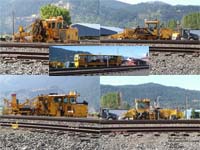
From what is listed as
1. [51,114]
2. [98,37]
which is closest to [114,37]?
[98,37]

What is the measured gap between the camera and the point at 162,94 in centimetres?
707

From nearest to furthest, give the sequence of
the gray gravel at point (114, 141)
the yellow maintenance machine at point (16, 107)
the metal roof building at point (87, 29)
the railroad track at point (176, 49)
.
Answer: the metal roof building at point (87, 29), the railroad track at point (176, 49), the gray gravel at point (114, 141), the yellow maintenance machine at point (16, 107)

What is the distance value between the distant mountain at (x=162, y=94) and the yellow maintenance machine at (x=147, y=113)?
0.07 meters

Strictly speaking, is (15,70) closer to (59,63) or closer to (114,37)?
(59,63)

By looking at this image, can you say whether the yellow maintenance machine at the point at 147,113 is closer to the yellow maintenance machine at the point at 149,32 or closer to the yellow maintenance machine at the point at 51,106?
the yellow maintenance machine at the point at 51,106

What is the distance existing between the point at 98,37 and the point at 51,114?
3.75 ft

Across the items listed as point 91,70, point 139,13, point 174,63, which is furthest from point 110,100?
point 139,13

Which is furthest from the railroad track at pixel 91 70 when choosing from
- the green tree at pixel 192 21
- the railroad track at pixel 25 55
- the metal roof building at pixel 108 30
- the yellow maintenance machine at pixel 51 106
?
the green tree at pixel 192 21

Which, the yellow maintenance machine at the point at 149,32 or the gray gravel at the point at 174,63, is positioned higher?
the yellow maintenance machine at the point at 149,32

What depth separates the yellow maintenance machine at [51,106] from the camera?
23.4 feet

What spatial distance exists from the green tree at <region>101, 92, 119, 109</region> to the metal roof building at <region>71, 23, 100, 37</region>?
0.73m

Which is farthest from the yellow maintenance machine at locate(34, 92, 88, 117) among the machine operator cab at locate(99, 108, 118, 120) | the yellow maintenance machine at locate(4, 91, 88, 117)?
the machine operator cab at locate(99, 108, 118, 120)

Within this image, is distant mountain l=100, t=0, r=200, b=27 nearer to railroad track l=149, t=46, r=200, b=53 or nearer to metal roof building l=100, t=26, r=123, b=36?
metal roof building l=100, t=26, r=123, b=36

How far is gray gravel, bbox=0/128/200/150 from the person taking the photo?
23.3ft
